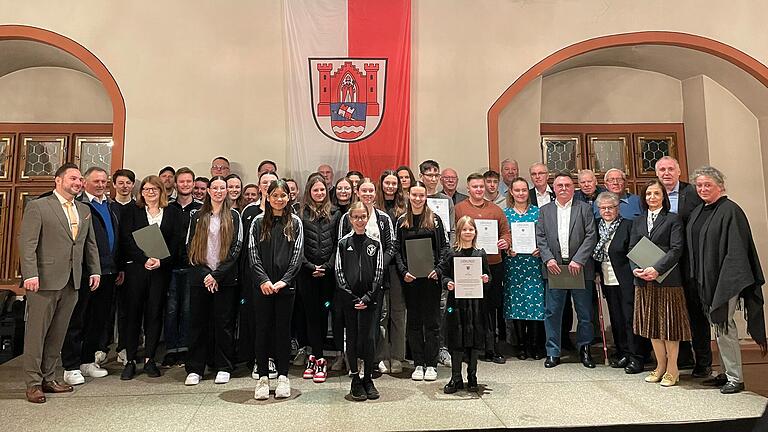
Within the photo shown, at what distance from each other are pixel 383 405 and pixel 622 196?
2952 millimetres

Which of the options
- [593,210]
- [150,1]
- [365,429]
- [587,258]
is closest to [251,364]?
[365,429]

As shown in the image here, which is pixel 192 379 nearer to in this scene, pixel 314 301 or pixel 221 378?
pixel 221 378

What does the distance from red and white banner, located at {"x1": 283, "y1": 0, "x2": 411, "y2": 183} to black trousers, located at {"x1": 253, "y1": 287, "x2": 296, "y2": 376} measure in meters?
2.33

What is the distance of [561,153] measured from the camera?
22.2 feet

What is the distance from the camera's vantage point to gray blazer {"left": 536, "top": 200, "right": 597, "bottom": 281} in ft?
14.0

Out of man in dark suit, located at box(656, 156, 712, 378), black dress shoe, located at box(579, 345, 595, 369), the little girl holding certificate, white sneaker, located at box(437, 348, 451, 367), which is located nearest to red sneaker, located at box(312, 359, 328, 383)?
the little girl holding certificate

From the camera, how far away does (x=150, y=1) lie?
5.68 metres

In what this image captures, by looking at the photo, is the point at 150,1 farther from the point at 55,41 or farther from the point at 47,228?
the point at 47,228

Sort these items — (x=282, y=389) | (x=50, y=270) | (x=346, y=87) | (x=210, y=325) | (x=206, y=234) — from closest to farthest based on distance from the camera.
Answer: (x=282, y=389)
(x=50, y=270)
(x=206, y=234)
(x=210, y=325)
(x=346, y=87)

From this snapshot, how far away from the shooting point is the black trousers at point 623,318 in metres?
4.14

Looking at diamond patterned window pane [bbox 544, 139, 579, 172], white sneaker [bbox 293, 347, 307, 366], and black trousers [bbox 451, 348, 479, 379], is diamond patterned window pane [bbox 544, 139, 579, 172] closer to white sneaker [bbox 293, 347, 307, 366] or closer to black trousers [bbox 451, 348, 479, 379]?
black trousers [bbox 451, 348, 479, 379]

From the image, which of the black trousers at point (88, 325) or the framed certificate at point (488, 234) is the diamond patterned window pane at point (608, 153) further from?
the black trousers at point (88, 325)

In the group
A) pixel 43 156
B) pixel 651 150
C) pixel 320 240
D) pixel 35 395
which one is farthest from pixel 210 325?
pixel 651 150

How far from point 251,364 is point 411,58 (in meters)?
3.73
